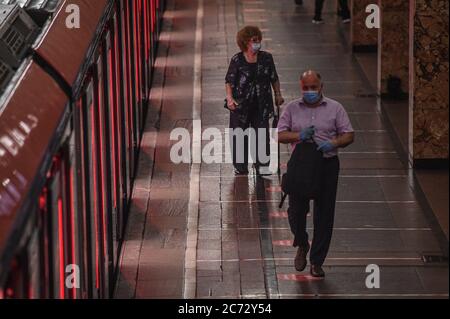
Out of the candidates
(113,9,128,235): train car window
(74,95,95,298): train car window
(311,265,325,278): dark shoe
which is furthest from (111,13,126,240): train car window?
(74,95,95,298): train car window

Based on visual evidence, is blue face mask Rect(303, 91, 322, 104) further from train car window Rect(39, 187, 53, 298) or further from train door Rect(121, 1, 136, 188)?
train car window Rect(39, 187, 53, 298)

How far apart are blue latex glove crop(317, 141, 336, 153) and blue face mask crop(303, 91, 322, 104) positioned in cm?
37

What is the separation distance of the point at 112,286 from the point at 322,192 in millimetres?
2025

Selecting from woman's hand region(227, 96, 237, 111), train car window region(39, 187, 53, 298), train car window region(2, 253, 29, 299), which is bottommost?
woman's hand region(227, 96, 237, 111)

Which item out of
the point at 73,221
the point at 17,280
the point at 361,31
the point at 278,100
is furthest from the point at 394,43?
the point at 17,280

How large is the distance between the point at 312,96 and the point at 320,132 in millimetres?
378

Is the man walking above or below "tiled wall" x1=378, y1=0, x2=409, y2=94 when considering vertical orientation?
above

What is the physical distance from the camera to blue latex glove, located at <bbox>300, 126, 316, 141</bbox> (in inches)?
453

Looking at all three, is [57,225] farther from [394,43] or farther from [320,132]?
[394,43]

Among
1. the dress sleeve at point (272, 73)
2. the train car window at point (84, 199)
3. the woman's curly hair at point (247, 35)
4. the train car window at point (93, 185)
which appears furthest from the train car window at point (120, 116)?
the train car window at point (84, 199)

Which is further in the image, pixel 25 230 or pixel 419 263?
pixel 419 263

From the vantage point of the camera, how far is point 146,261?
1309 centimetres
